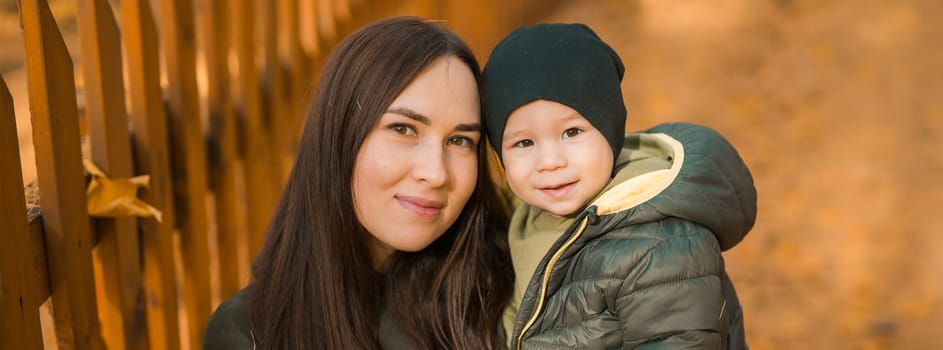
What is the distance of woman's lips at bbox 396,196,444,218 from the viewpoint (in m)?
2.04

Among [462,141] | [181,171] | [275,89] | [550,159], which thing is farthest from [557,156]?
[275,89]

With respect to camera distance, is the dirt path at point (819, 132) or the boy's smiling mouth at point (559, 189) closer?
the boy's smiling mouth at point (559, 189)

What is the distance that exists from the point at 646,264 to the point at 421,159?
533 millimetres

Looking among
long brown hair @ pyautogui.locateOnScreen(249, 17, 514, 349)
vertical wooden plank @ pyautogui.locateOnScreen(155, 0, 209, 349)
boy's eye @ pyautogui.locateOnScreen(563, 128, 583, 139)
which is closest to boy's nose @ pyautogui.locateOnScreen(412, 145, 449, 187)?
long brown hair @ pyautogui.locateOnScreen(249, 17, 514, 349)

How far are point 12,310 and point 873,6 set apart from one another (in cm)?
633

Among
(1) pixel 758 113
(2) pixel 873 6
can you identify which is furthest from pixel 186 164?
(2) pixel 873 6

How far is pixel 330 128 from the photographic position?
2031mm

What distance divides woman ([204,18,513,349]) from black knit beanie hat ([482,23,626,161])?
6cm

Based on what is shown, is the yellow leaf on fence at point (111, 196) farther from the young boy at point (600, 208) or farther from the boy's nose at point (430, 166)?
the young boy at point (600, 208)

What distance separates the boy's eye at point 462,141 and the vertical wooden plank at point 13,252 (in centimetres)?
87

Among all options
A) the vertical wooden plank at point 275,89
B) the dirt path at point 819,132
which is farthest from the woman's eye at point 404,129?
the dirt path at point 819,132

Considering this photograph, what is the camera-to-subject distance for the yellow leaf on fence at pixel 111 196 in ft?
6.92

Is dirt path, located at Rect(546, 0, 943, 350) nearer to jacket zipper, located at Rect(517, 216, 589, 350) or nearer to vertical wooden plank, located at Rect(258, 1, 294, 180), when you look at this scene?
vertical wooden plank, located at Rect(258, 1, 294, 180)

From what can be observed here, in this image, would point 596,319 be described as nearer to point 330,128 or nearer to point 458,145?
point 458,145
